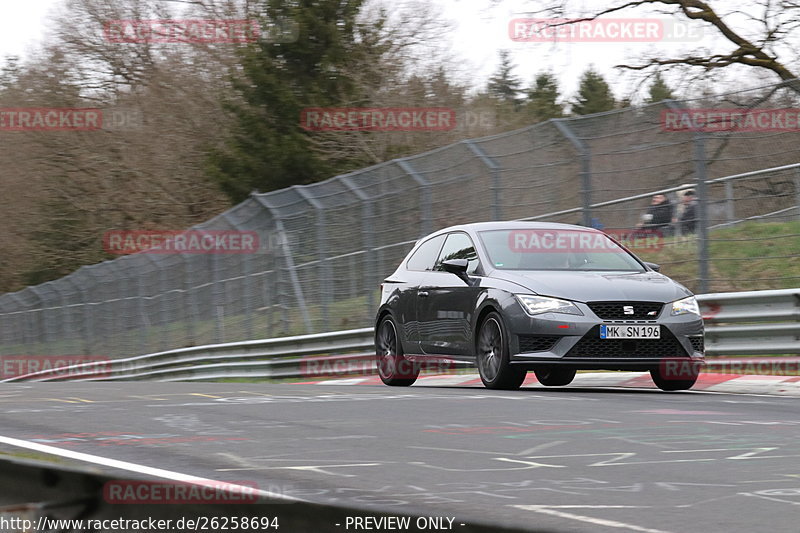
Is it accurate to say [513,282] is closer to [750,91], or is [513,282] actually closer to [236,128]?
[750,91]

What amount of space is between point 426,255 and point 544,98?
2250 inches

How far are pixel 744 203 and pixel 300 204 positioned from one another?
8.66 m

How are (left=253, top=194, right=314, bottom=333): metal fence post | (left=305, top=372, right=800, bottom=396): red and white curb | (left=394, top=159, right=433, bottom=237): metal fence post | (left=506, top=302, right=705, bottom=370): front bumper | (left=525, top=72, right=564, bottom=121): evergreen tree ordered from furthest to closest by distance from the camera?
(left=525, top=72, right=564, bottom=121): evergreen tree, (left=253, top=194, right=314, bottom=333): metal fence post, (left=394, top=159, right=433, bottom=237): metal fence post, (left=305, top=372, right=800, bottom=396): red and white curb, (left=506, top=302, right=705, bottom=370): front bumper

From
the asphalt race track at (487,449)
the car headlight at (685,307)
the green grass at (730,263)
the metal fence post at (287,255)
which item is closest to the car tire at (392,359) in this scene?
the asphalt race track at (487,449)

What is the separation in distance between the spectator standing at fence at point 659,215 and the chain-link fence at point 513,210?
55mm

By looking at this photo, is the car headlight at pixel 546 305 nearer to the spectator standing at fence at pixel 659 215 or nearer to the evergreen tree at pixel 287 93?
the spectator standing at fence at pixel 659 215

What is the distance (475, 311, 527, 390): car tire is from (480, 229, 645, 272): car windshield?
1.94 feet

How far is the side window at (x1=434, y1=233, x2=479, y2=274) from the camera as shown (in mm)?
11172

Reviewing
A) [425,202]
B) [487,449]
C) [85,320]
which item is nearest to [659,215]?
[425,202]

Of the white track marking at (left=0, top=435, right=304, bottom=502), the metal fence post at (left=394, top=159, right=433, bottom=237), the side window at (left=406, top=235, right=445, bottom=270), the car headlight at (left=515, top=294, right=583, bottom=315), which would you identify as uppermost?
the metal fence post at (left=394, top=159, right=433, bottom=237)

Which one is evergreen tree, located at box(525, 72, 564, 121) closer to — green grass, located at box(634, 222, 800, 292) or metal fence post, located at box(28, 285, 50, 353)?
metal fence post, located at box(28, 285, 50, 353)

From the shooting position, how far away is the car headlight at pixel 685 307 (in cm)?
1027

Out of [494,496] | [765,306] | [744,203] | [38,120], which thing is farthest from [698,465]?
[38,120]

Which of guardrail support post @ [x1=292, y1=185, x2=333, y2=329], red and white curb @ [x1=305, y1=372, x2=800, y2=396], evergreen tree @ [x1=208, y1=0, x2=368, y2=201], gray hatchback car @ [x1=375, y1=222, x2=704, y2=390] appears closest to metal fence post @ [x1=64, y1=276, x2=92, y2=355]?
evergreen tree @ [x1=208, y1=0, x2=368, y2=201]
